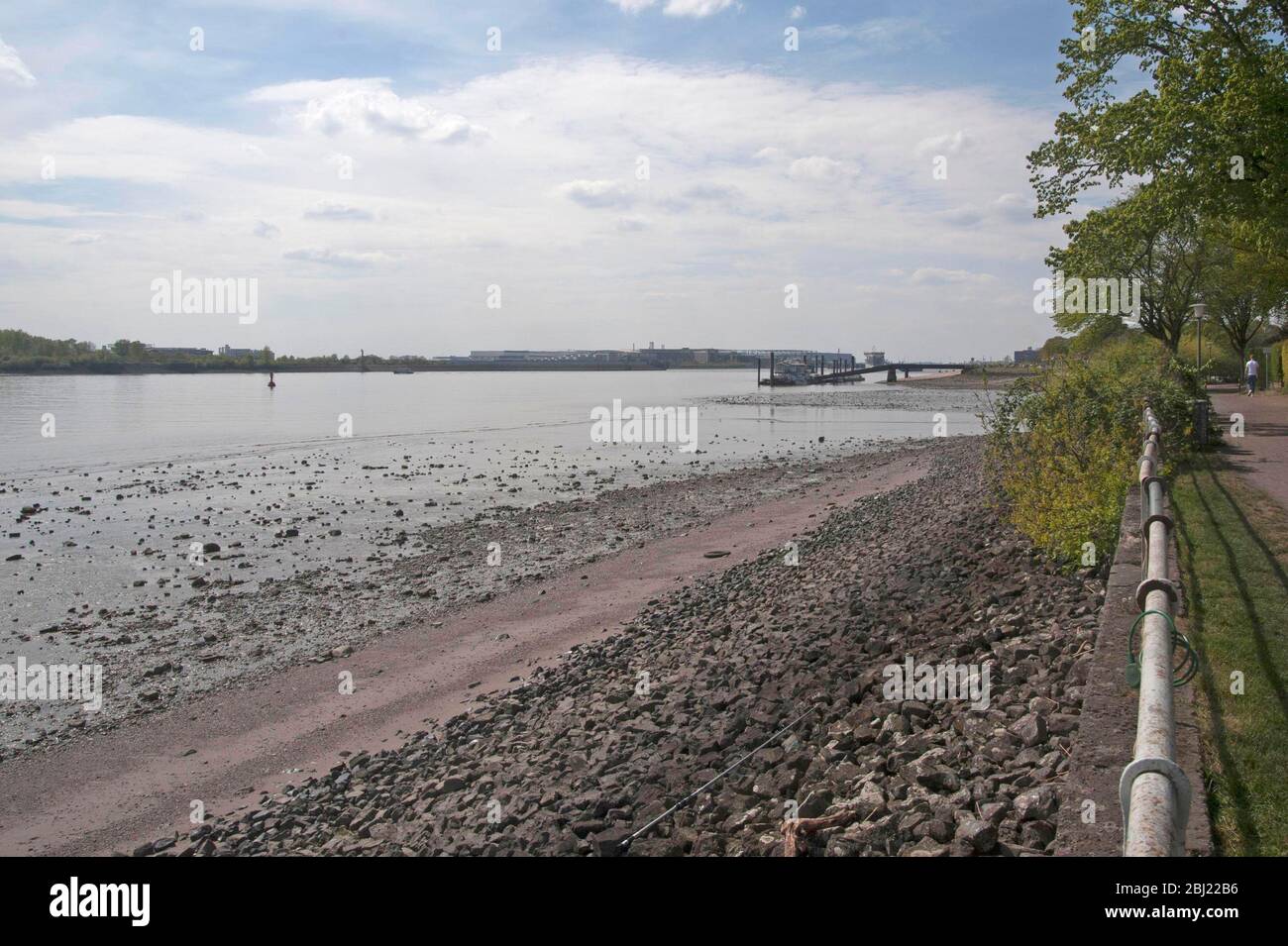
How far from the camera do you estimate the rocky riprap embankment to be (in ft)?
18.7

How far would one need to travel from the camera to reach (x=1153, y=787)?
111 inches

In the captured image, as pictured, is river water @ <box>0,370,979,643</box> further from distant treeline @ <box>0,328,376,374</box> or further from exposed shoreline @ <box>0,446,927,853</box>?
distant treeline @ <box>0,328,376,374</box>

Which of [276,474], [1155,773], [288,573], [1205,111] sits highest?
[1205,111]

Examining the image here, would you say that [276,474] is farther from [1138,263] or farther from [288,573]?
[1138,263]

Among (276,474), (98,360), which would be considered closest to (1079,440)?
(276,474)

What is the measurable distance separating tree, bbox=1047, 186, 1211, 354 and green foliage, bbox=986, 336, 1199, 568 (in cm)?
326

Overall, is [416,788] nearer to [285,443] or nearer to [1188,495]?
[1188,495]

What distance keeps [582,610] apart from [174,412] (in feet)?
218

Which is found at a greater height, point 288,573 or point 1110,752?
point 1110,752

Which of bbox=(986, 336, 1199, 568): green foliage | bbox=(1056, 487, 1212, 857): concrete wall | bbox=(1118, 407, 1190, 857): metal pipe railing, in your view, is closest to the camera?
bbox=(1118, 407, 1190, 857): metal pipe railing

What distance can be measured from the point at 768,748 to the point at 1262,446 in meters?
17.3

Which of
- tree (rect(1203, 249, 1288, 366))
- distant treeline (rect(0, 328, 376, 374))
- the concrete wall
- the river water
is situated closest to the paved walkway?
tree (rect(1203, 249, 1288, 366))

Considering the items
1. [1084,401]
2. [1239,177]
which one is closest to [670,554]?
[1084,401]

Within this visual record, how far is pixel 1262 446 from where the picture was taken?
19594 millimetres
